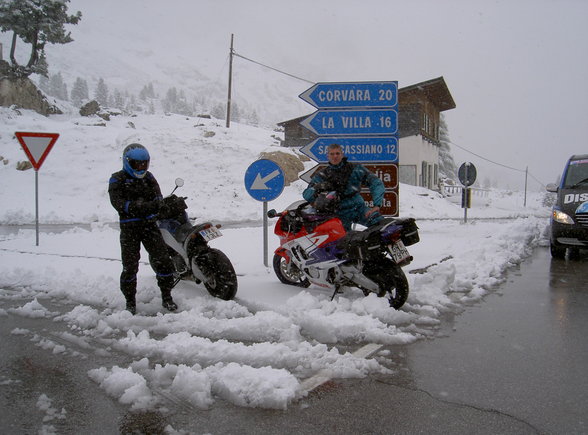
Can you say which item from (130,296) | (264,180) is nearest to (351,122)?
(264,180)

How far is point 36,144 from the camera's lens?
10.1 m

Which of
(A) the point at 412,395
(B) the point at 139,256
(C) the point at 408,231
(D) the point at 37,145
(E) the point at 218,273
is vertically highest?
(D) the point at 37,145

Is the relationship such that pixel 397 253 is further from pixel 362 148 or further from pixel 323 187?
pixel 362 148

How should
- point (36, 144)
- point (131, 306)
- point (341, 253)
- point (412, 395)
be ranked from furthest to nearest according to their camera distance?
point (36, 144) < point (341, 253) < point (131, 306) < point (412, 395)

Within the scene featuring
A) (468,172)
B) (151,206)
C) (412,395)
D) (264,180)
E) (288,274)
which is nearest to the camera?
(412,395)

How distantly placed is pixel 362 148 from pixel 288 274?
112 inches

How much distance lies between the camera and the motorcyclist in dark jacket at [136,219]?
496 centimetres

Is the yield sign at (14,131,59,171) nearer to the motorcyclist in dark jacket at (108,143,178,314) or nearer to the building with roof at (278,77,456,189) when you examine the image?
the motorcyclist in dark jacket at (108,143,178,314)

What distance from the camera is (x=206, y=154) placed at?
96.6ft

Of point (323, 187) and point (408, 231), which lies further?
point (323, 187)

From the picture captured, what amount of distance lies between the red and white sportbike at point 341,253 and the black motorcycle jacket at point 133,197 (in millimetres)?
1774

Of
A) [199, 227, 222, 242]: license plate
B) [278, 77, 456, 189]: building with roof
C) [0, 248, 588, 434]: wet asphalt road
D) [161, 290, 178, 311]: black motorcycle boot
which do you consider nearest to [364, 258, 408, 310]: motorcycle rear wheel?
[0, 248, 588, 434]: wet asphalt road

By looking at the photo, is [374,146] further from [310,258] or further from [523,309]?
[523,309]

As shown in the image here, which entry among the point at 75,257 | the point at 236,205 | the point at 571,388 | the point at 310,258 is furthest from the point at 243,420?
the point at 236,205
